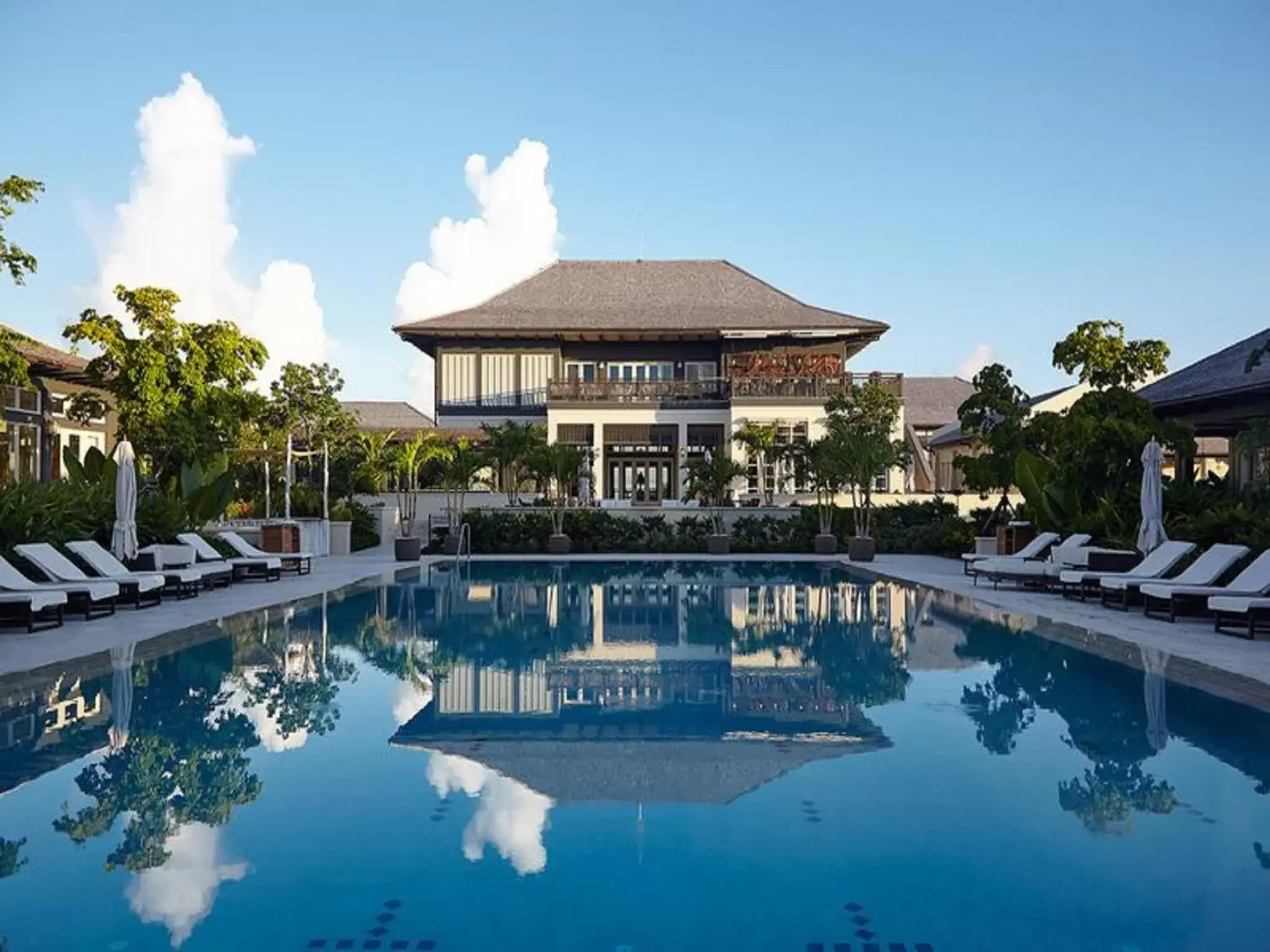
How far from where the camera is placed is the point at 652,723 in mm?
7359

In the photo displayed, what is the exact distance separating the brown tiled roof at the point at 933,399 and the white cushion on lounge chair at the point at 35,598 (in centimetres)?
4277

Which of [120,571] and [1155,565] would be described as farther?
[1155,565]

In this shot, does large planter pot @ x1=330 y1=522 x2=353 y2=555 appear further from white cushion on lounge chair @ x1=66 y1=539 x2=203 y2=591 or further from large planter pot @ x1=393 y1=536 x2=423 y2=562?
white cushion on lounge chair @ x1=66 y1=539 x2=203 y2=591

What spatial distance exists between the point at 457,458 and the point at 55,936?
23.2 meters

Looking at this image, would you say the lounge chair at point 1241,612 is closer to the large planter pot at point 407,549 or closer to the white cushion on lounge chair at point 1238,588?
the white cushion on lounge chair at point 1238,588

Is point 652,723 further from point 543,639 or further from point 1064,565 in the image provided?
point 1064,565

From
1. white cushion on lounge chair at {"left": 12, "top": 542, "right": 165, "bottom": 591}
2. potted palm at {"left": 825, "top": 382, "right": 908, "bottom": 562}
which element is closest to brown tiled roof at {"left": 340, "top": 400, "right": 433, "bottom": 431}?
potted palm at {"left": 825, "top": 382, "right": 908, "bottom": 562}

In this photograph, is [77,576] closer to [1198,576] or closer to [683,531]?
[1198,576]

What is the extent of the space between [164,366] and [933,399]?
39188 millimetres

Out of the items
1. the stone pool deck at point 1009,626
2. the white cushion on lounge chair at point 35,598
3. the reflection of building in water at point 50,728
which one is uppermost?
the white cushion on lounge chair at point 35,598

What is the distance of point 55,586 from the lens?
1145 cm

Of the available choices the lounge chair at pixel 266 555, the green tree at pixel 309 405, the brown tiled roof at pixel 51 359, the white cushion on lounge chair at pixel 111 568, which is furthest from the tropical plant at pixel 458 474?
the white cushion on lounge chair at pixel 111 568

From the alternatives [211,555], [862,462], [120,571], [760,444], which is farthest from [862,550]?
[120,571]

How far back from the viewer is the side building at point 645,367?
37250mm
